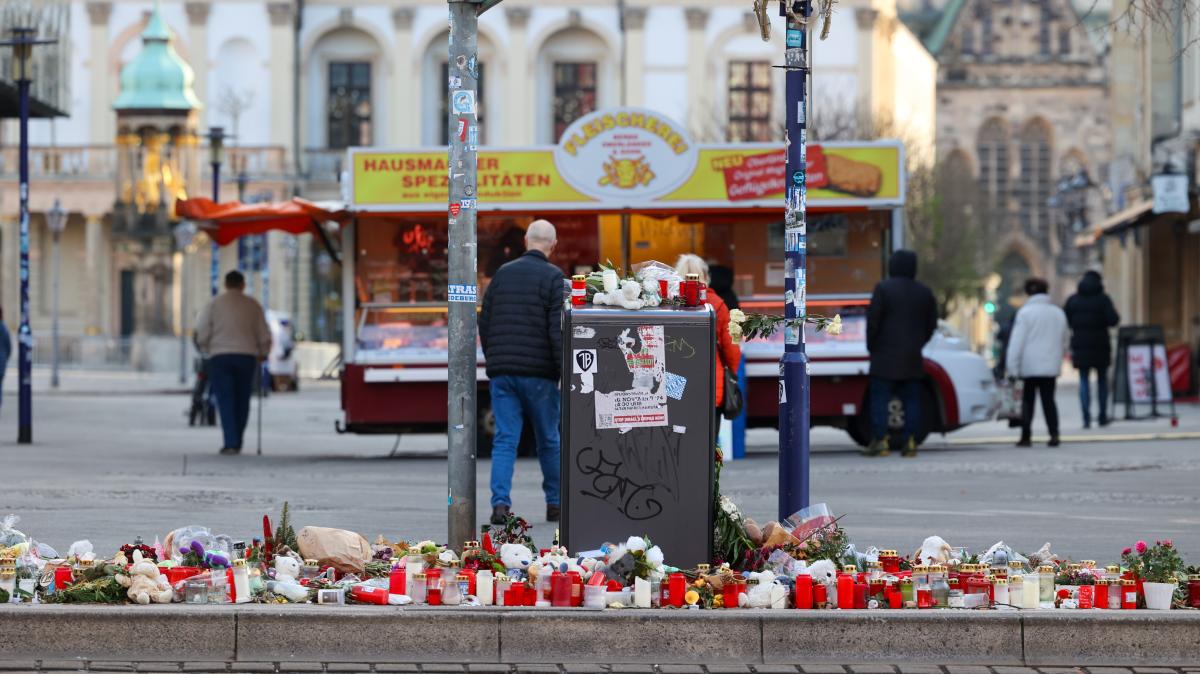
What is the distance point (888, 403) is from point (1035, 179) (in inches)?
3646

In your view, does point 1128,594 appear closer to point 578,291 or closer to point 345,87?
point 578,291

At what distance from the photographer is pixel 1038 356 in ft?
73.1

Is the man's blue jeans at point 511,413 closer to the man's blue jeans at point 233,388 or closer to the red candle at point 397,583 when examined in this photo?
the red candle at point 397,583

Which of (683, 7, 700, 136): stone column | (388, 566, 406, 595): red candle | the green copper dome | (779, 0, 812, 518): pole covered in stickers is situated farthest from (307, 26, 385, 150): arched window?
(388, 566, 406, 595): red candle

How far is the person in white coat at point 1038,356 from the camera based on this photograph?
2222 centimetres

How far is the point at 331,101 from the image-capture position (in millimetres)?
72062

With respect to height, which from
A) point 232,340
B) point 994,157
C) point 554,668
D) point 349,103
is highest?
point 994,157

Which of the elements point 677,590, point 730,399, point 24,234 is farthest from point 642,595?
point 24,234

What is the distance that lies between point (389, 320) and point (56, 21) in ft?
43.1

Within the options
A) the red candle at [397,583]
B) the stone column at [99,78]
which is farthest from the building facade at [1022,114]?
the red candle at [397,583]

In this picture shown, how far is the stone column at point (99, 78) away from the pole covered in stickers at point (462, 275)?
61287mm

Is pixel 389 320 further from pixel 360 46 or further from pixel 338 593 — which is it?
pixel 360 46

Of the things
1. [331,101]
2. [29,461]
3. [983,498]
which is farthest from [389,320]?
[331,101]

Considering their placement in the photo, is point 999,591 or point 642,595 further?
point 999,591
